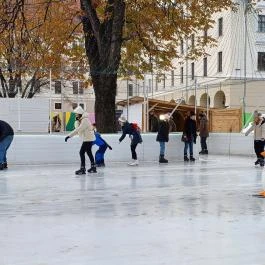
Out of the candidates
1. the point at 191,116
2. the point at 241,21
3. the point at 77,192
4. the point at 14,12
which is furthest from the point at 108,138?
the point at 241,21

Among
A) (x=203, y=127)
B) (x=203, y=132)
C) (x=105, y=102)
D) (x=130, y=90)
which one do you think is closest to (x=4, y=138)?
(x=105, y=102)

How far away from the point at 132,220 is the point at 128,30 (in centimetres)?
1502

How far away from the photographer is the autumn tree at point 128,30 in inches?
754

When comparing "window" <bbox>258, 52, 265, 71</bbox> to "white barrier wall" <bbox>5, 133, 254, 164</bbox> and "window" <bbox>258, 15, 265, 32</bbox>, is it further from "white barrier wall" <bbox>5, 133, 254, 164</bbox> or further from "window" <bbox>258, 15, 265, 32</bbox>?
"white barrier wall" <bbox>5, 133, 254, 164</bbox>

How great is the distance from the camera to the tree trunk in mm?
19719

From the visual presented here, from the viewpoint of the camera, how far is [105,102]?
785 inches

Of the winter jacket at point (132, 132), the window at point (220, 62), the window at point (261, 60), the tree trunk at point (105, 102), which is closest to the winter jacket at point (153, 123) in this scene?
the tree trunk at point (105, 102)

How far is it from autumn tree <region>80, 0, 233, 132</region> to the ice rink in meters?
6.72

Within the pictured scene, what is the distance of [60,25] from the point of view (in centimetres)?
2150

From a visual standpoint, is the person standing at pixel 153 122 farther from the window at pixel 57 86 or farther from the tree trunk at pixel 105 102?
the tree trunk at pixel 105 102

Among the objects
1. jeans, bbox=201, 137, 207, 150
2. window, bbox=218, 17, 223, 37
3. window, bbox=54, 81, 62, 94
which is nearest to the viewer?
window, bbox=54, 81, 62, 94

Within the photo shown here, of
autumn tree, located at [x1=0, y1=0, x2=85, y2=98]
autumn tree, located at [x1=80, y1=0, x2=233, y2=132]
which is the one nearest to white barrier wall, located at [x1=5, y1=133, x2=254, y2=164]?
autumn tree, located at [x1=80, y1=0, x2=233, y2=132]

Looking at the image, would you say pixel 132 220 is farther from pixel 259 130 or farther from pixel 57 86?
pixel 57 86

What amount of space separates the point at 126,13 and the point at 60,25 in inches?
104
